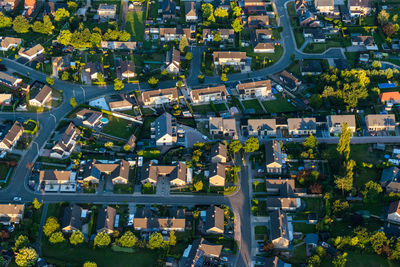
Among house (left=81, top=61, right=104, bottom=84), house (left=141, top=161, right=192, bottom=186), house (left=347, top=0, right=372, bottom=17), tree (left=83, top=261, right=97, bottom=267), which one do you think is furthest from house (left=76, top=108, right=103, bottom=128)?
house (left=347, top=0, right=372, bottom=17)

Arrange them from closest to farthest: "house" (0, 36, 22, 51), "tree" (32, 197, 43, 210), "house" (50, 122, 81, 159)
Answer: "tree" (32, 197, 43, 210)
"house" (50, 122, 81, 159)
"house" (0, 36, 22, 51)

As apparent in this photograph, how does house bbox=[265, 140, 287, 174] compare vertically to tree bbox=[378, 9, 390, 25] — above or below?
below

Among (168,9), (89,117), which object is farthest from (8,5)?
(89,117)

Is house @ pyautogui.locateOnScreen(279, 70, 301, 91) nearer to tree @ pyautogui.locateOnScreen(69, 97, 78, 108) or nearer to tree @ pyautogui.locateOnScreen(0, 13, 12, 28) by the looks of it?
tree @ pyautogui.locateOnScreen(69, 97, 78, 108)

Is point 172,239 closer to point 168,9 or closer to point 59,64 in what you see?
point 59,64

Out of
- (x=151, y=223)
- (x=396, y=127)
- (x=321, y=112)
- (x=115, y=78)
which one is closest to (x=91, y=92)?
(x=115, y=78)

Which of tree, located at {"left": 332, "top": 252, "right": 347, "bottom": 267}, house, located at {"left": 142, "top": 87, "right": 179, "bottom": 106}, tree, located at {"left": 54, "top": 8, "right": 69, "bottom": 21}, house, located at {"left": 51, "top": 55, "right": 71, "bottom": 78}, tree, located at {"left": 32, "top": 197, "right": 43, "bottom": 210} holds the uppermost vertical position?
tree, located at {"left": 54, "top": 8, "right": 69, "bottom": 21}

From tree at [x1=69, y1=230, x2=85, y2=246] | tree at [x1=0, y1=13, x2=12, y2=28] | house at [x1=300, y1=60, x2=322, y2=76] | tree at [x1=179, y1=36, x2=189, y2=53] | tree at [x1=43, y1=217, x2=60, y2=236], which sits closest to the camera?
tree at [x1=69, y1=230, x2=85, y2=246]
